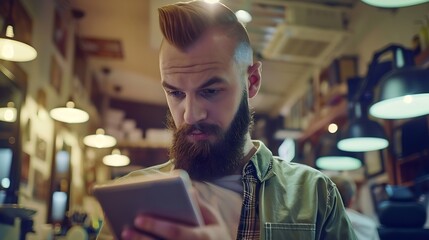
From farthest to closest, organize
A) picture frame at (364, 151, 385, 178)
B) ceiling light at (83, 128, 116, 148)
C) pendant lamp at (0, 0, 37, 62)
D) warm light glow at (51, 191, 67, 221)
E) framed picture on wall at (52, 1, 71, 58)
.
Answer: ceiling light at (83, 128, 116, 148) → framed picture on wall at (52, 1, 71, 58) → warm light glow at (51, 191, 67, 221) → picture frame at (364, 151, 385, 178) → pendant lamp at (0, 0, 37, 62)

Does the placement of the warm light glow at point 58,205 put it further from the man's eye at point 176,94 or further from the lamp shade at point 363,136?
the man's eye at point 176,94

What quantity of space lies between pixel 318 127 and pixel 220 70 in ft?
16.4

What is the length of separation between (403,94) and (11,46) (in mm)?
2617

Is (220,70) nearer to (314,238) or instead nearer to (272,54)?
(314,238)

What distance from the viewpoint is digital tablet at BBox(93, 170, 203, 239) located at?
0.96 meters

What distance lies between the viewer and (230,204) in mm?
1363

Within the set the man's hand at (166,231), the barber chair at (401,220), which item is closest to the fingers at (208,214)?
the man's hand at (166,231)

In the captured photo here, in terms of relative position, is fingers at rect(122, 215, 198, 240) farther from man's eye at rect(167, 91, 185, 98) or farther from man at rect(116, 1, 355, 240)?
man's eye at rect(167, 91, 185, 98)

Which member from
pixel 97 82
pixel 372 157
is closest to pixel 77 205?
pixel 97 82

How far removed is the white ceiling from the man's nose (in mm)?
4070

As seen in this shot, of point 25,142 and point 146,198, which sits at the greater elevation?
point 25,142

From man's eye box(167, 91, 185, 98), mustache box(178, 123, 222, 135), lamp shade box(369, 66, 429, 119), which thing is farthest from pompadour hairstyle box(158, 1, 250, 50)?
lamp shade box(369, 66, 429, 119)

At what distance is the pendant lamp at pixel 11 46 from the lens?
3166 millimetres

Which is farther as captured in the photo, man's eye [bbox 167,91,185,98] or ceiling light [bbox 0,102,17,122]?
ceiling light [bbox 0,102,17,122]
